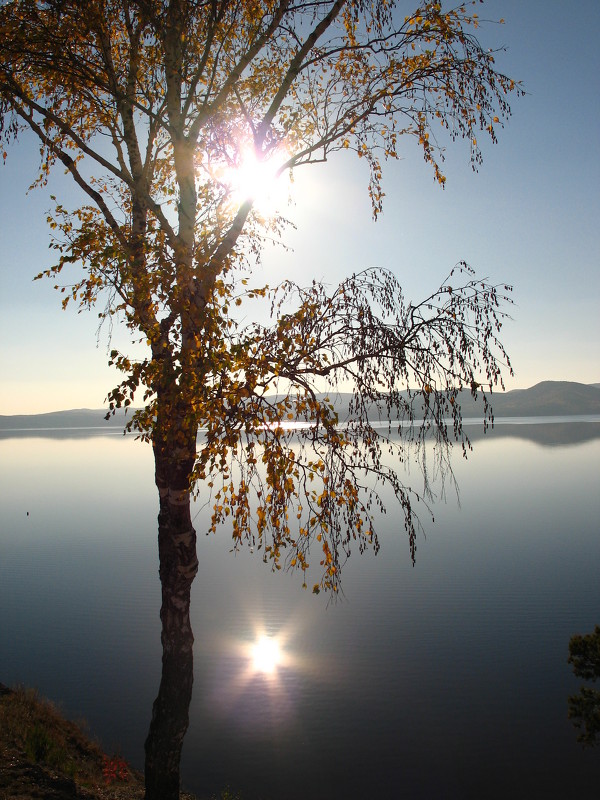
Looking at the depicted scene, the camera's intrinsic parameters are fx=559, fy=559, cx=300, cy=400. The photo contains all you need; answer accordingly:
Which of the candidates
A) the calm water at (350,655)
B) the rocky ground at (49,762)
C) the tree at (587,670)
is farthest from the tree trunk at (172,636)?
the calm water at (350,655)

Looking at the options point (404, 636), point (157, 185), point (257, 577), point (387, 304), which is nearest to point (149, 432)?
point (387, 304)

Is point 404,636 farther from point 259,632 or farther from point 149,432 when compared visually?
point 149,432

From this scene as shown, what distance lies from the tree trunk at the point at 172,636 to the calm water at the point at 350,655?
12266mm

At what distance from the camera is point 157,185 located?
12945 mm

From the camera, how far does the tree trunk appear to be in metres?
9.36

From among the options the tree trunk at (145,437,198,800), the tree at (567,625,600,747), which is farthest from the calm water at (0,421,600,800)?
the tree trunk at (145,437,198,800)

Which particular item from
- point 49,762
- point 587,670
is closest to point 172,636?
point 49,762

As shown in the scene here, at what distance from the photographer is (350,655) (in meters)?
30.2

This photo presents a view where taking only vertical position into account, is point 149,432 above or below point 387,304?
below

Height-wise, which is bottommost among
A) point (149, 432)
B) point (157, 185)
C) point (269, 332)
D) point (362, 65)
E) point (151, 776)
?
point (151, 776)

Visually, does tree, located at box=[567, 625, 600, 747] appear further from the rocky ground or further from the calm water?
the rocky ground

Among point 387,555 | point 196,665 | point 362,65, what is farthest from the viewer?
point 387,555

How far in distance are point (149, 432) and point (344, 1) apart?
298 inches

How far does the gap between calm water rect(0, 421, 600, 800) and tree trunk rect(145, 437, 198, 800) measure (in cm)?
1227
